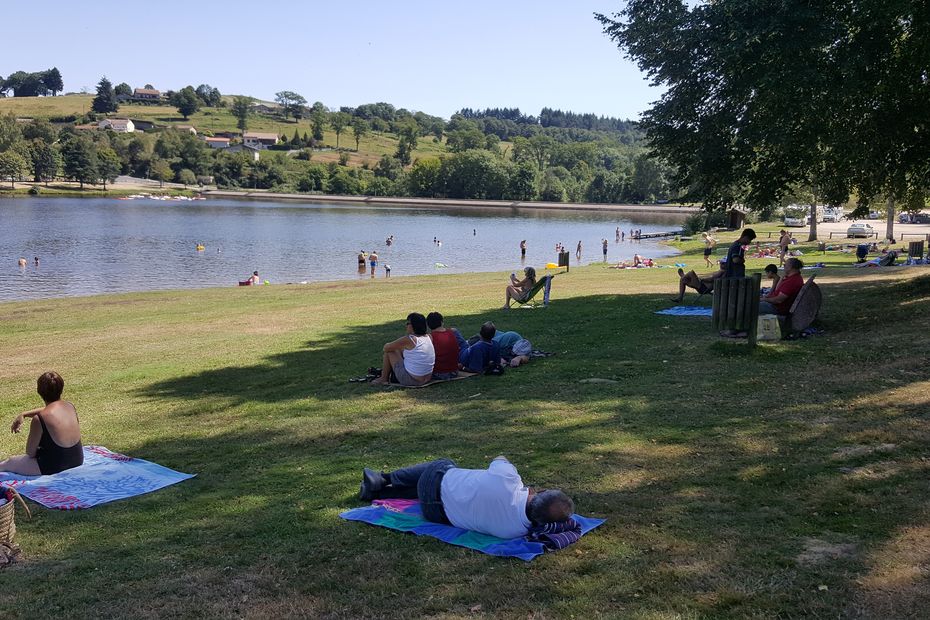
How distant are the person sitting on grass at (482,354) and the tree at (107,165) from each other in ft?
505

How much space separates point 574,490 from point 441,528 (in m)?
1.24

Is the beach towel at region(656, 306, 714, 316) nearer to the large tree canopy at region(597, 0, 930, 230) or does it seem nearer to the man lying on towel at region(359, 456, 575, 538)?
the large tree canopy at region(597, 0, 930, 230)

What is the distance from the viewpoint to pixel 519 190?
531ft

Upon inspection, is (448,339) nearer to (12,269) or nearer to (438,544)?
(438,544)

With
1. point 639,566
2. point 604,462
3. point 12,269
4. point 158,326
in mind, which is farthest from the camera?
point 12,269

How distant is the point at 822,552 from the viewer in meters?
5.01

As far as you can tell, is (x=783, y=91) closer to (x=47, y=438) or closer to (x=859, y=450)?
(x=859, y=450)

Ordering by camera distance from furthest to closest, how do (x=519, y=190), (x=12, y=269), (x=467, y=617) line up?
(x=519, y=190) < (x=12, y=269) < (x=467, y=617)

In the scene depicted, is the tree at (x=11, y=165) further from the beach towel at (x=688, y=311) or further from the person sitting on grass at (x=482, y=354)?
the person sitting on grass at (x=482, y=354)

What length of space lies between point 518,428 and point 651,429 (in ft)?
4.65

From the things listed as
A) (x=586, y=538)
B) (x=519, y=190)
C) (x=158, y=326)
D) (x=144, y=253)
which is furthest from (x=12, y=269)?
(x=519, y=190)

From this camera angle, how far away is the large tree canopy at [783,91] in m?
14.5

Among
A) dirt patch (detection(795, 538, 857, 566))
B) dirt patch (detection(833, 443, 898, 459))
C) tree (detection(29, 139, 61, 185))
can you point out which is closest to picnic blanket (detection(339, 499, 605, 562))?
dirt patch (detection(795, 538, 857, 566))

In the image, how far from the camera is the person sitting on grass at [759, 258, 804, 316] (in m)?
13.0
